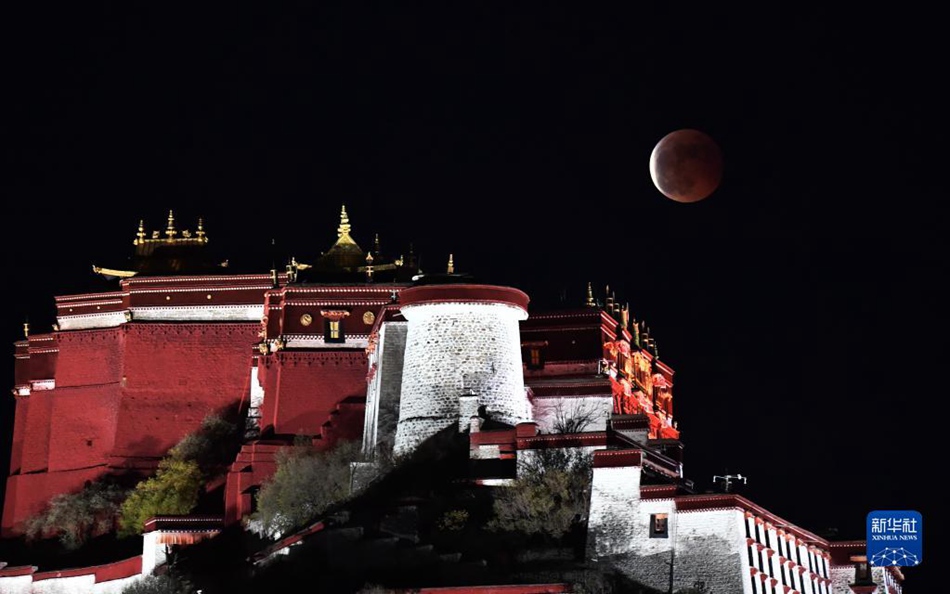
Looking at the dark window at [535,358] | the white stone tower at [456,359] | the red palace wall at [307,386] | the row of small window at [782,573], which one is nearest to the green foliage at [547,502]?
the row of small window at [782,573]

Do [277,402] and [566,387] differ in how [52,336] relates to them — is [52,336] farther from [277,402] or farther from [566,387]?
[566,387]

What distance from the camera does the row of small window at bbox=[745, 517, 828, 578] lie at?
2002 inches

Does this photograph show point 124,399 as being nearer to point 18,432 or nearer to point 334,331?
point 18,432

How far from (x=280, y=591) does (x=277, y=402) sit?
14.9 meters

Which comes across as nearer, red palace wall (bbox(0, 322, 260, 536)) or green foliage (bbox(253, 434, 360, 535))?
green foliage (bbox(253, 434, 360, 535))

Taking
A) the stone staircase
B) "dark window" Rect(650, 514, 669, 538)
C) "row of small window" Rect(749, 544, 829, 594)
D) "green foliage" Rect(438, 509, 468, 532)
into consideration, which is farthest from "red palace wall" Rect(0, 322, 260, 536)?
"row of small window" Rect(749, 544, 829, 594)

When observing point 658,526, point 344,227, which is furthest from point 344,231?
point 658,526

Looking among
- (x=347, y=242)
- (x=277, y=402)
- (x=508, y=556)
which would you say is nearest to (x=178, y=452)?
(x=277, y=402)

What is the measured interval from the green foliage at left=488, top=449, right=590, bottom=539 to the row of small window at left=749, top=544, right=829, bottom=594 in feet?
15.2

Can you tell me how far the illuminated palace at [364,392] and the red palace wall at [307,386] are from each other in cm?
7

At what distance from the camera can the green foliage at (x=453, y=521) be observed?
174ft

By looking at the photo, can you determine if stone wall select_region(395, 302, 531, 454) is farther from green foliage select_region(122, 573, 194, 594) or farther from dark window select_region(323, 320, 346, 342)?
dark window select_region(323, 320, 346, 342)

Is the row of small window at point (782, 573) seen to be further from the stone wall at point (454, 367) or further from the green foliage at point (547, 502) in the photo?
the stone wall at point (454, 367)

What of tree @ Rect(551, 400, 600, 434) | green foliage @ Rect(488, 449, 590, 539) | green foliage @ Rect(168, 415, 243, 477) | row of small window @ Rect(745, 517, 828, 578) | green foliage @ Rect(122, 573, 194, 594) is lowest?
green foliage @ Rect(122, 573, 194, 594)
